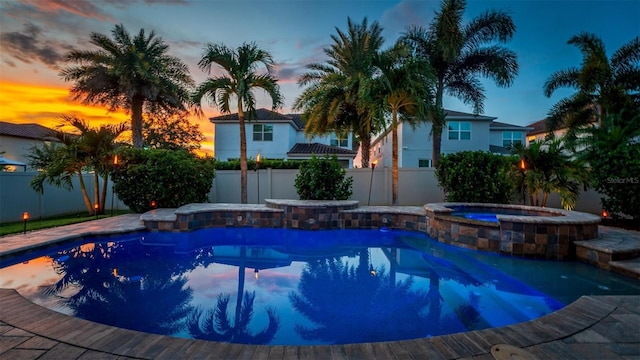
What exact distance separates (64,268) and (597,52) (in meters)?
20.6

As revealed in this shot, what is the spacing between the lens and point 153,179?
34.3ft

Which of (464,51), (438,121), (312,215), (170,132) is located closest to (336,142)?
(464,51)

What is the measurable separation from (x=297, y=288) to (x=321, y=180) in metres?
6.32

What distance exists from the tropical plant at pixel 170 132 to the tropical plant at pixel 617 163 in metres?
24.4

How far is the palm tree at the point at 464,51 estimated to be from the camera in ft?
43.8

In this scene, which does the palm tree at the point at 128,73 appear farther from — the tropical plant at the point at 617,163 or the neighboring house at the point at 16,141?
the tropical plant at the point at 617,163

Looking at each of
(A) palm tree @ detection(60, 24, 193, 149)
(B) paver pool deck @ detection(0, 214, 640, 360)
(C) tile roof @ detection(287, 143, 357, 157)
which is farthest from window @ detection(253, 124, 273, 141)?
(B) paver pool deck @ detection(0, 214, 640, 360)

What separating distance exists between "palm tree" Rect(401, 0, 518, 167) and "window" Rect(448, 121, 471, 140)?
4546 mm

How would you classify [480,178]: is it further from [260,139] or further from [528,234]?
[260,139]

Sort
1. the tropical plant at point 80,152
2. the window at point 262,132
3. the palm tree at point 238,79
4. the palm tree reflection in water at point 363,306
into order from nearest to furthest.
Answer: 1. the palm tree reflection in water at point 363,306
2. the tropical plant at point 80,152
3. the palm tree at point 238,79
4. the window at point 262,132

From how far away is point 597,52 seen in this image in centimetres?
1321

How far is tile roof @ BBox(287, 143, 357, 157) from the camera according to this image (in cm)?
2028

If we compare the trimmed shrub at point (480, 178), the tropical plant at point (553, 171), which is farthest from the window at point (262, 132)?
the tropical plant at point (553, 171)

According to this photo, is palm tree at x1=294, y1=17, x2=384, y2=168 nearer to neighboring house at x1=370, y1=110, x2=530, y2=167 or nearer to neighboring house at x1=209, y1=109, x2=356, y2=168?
neighboring house at x1=370, y1=110, x2=530, y2=167
